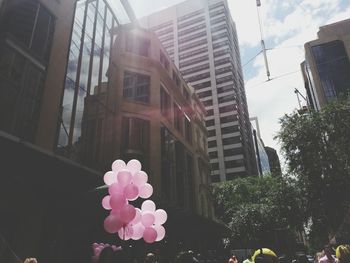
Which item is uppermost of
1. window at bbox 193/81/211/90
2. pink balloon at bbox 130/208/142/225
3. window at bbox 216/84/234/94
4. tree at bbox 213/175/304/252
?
window at bbox 193/81/211/90

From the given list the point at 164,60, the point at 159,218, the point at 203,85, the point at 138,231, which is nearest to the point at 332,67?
the point at 203,85

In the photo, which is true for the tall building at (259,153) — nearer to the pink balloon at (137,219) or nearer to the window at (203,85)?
the window at (203,85)

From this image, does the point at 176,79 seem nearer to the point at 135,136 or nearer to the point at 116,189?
the point at 135,136

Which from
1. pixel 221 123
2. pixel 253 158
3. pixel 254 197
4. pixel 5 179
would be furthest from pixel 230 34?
pixel 5 179

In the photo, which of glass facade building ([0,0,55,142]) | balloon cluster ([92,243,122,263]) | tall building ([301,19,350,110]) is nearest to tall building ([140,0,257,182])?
tall building ([301,19,350,110])

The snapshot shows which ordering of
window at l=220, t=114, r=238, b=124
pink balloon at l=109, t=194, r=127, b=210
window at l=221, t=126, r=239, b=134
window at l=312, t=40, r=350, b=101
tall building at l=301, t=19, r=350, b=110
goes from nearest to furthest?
pink balloon at l=109, t=194, r=127, b=210 → window at l=312, t=40, r=350, b=101 → tall building at l=301, t=19, r=350, b=110 → window at l=221, t=126, r=239, b=134 → window at l=220, t=114, r=238, b=124

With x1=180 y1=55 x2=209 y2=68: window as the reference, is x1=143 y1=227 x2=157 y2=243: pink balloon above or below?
below

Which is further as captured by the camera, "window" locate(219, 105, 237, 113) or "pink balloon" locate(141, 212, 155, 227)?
"window" locate(219, 105, 237, 113)

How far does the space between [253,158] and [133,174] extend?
75.9 m

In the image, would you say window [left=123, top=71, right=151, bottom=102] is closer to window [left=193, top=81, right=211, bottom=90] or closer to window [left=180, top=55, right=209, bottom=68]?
window [left=193, top=81, right=211, bottom=90]

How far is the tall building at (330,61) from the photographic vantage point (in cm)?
5509

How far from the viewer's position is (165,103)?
2375 centimetres

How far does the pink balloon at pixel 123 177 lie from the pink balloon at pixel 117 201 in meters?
0.23

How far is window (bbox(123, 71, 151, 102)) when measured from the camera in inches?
787
